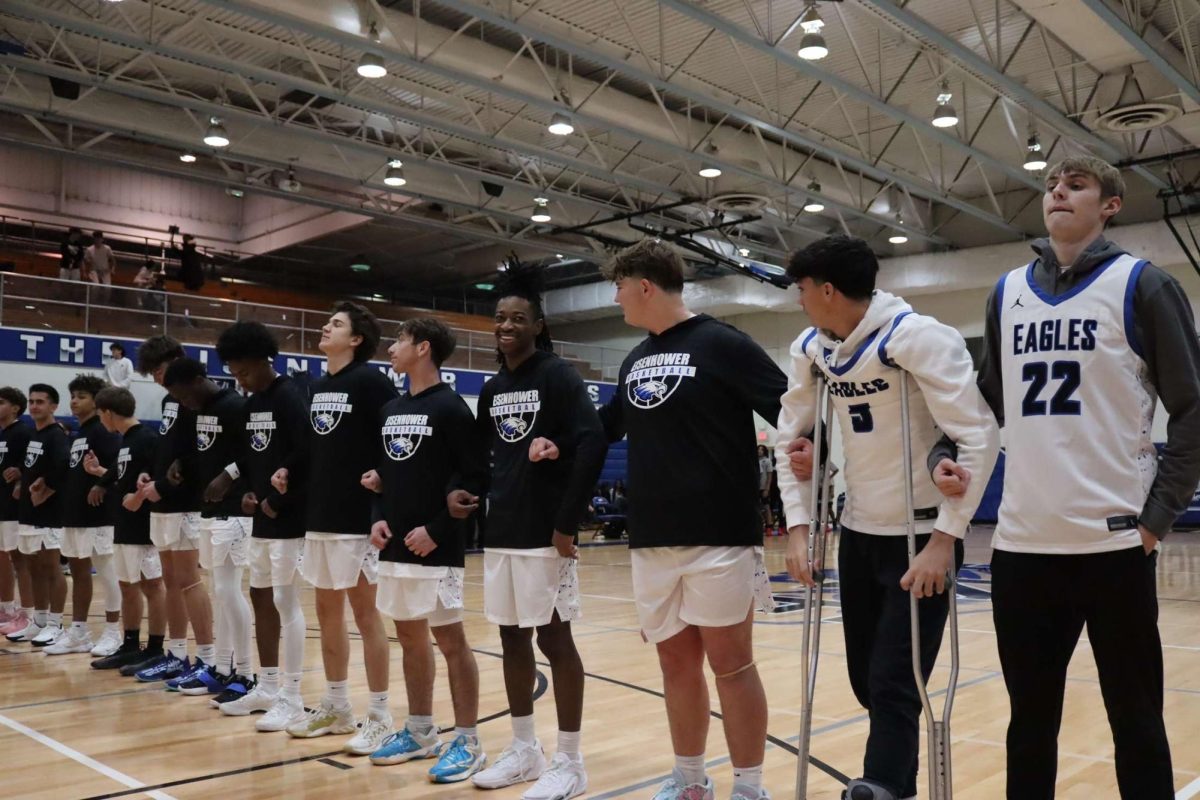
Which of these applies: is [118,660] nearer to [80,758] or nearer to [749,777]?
[80,758]

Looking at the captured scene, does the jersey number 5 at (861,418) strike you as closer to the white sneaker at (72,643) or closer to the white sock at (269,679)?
the white sock at (269,679)

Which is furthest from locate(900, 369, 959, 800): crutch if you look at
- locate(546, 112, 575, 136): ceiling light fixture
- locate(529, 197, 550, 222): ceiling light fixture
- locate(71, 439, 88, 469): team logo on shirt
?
locate(529, 197, 550, 222): ceiling light fixture

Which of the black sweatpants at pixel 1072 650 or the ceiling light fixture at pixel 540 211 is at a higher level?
the ceiling light fixture at pixel 540 211

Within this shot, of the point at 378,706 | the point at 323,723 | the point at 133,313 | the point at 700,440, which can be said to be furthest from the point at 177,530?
the point at 133,313

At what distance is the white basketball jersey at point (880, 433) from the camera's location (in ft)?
9.37

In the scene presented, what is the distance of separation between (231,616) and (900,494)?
14.3 ft

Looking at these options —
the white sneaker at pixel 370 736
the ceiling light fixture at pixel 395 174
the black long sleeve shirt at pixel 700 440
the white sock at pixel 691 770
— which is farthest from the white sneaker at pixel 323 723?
the ceiling light fixture at pixel 395 174

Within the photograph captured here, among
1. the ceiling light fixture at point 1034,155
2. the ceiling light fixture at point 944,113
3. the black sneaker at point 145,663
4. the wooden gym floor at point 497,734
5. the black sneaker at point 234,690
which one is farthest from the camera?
the ceiling light fixture at point 1034,155

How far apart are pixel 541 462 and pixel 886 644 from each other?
180cm

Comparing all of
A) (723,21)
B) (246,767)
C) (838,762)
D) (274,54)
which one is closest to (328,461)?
(246,767)

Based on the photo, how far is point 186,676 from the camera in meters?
6.21

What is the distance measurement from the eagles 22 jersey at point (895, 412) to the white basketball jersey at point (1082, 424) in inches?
4.3

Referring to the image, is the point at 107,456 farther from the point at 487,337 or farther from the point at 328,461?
the point at 487,337

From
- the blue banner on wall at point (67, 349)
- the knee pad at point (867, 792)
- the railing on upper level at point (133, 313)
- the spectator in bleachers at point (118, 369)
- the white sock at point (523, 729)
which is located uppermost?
the railing on upper level at point (133, 313)
